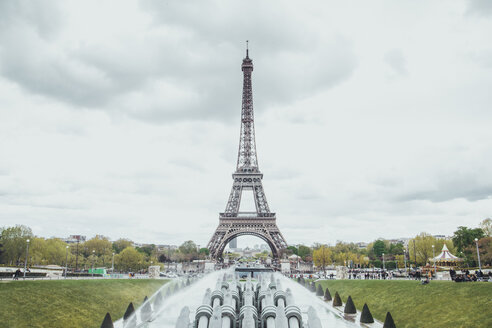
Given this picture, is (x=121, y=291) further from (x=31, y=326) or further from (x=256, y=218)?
(x=256, y=218)

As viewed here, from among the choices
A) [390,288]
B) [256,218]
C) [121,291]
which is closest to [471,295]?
[390,288]

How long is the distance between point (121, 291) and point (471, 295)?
29.2m

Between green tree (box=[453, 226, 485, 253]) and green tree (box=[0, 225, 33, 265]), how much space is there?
268ft

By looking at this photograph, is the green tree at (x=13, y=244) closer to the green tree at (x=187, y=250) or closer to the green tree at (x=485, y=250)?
the green tree at (x=187, y=250)

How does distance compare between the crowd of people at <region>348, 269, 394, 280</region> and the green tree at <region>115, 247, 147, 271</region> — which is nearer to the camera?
the crowd of people at <region>348, 269, 394, 280</region>

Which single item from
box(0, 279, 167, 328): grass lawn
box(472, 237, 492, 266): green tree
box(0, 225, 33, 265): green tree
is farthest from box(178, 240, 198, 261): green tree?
box(0, 279, 167, 328): grass lawn

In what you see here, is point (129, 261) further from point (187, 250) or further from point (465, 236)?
point (187, 250)

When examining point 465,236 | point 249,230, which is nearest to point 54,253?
point 249,230

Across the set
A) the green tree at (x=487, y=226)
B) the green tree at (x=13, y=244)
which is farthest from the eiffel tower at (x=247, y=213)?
the green tree at (x=487, y=226)

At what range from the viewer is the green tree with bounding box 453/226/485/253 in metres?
69.6

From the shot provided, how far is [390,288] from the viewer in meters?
31.6

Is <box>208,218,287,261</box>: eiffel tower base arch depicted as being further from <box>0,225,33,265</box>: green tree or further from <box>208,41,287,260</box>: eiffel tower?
<box>0,225,33,265</box>: green tree

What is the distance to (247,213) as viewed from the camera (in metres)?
75.9

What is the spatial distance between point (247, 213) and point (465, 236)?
45.4 m
